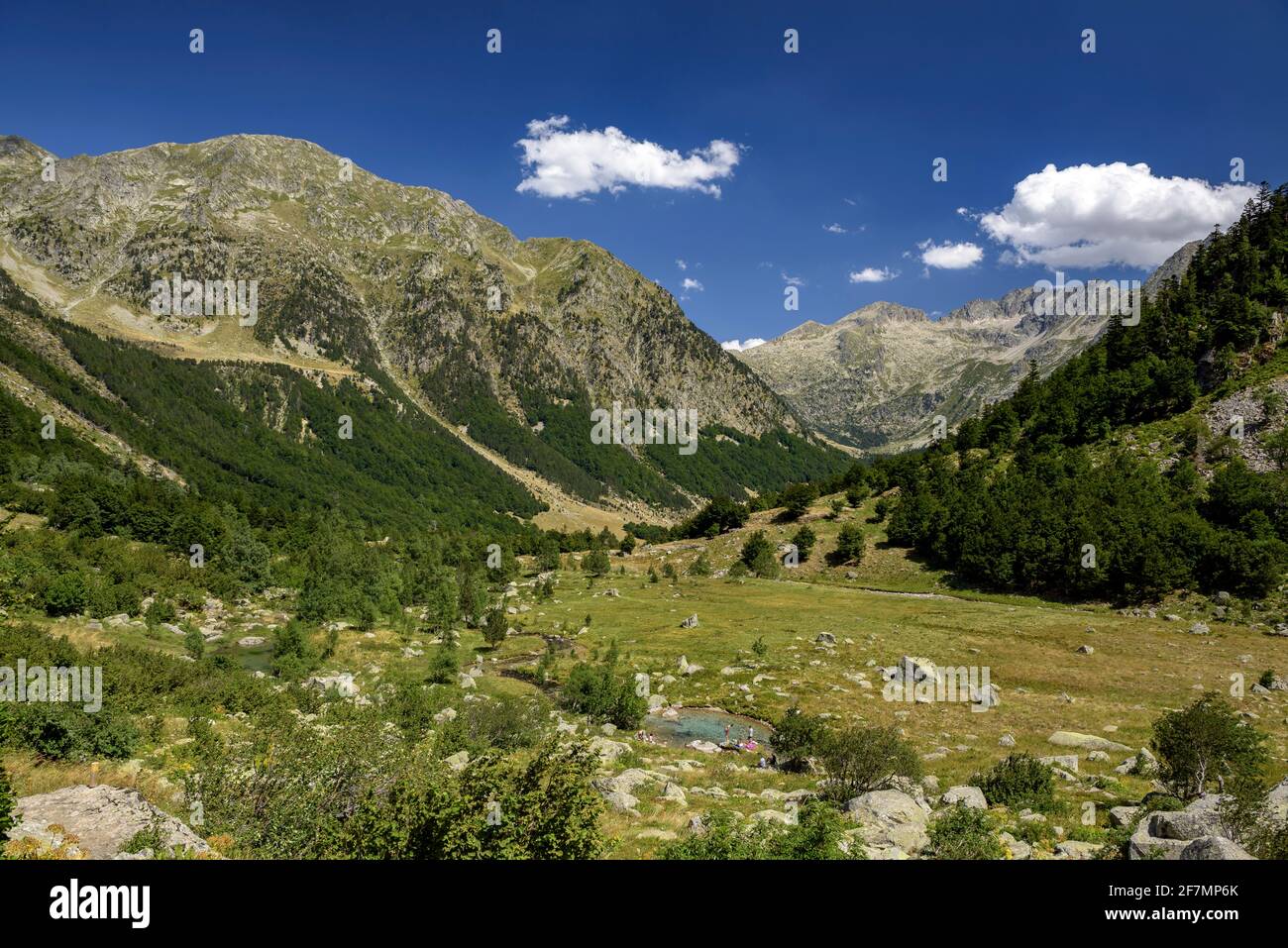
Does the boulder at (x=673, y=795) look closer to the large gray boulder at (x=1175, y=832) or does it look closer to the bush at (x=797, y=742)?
the bush at (x=797, y=742)

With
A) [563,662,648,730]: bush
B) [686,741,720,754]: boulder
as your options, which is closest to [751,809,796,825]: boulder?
[686,741,720,754]: boulder

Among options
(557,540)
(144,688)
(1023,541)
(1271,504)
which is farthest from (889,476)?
(144,688)

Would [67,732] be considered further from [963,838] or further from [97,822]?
[963,838]

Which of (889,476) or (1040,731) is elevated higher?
(889,476)

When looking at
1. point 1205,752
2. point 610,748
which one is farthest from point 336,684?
point 1205,752

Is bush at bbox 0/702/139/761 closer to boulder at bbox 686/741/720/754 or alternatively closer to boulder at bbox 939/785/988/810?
boulder at bbox 686/741/720/754

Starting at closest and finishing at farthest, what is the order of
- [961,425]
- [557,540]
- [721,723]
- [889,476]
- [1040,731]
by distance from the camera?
[1040,731]
[721,723]
[889,476]
[961,425]
[557,540]
